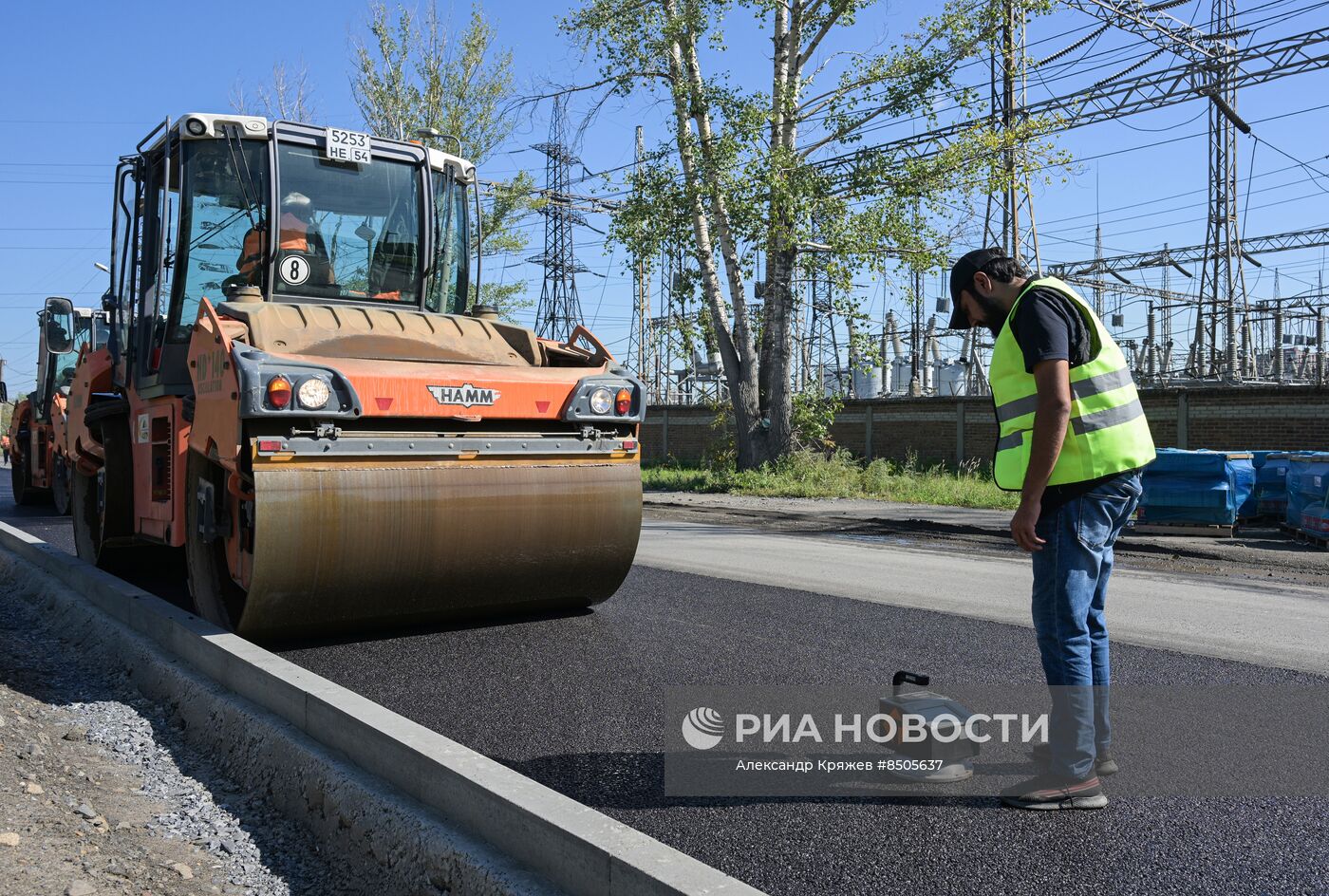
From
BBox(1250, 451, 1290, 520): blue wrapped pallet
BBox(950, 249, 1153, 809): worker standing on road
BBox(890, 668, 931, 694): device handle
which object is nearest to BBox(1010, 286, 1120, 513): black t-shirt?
BBox(950, 249, 1153, 809): worker standing on road

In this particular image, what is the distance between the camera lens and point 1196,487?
12.8 meters

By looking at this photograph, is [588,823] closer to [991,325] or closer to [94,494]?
[991,325]

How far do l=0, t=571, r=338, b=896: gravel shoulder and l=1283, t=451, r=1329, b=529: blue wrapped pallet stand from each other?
37.1 feet

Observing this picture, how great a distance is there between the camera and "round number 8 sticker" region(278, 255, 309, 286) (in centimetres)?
675

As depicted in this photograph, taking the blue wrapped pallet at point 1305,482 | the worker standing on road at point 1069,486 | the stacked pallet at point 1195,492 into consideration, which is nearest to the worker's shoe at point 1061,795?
the worker standing on road at point 1069,486

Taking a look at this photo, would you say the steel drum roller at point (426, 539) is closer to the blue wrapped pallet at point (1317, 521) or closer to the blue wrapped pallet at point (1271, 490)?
the blue wrapped pallet at point (1317, 521)

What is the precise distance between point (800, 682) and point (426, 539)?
1.99 metres

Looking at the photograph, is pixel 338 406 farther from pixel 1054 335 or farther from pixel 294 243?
pixel 1054 335

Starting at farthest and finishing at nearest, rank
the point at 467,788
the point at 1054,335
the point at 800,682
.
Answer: the point at 800,682 < the point at 1054,335 < the point at 467,788

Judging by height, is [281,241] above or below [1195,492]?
above

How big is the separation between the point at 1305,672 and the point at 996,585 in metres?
3.23

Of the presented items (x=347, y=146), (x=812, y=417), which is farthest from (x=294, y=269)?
(x=812, y=417)

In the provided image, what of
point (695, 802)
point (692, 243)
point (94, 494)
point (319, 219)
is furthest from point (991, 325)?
point (692, 243)

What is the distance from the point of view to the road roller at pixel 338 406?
5266 millimetres
